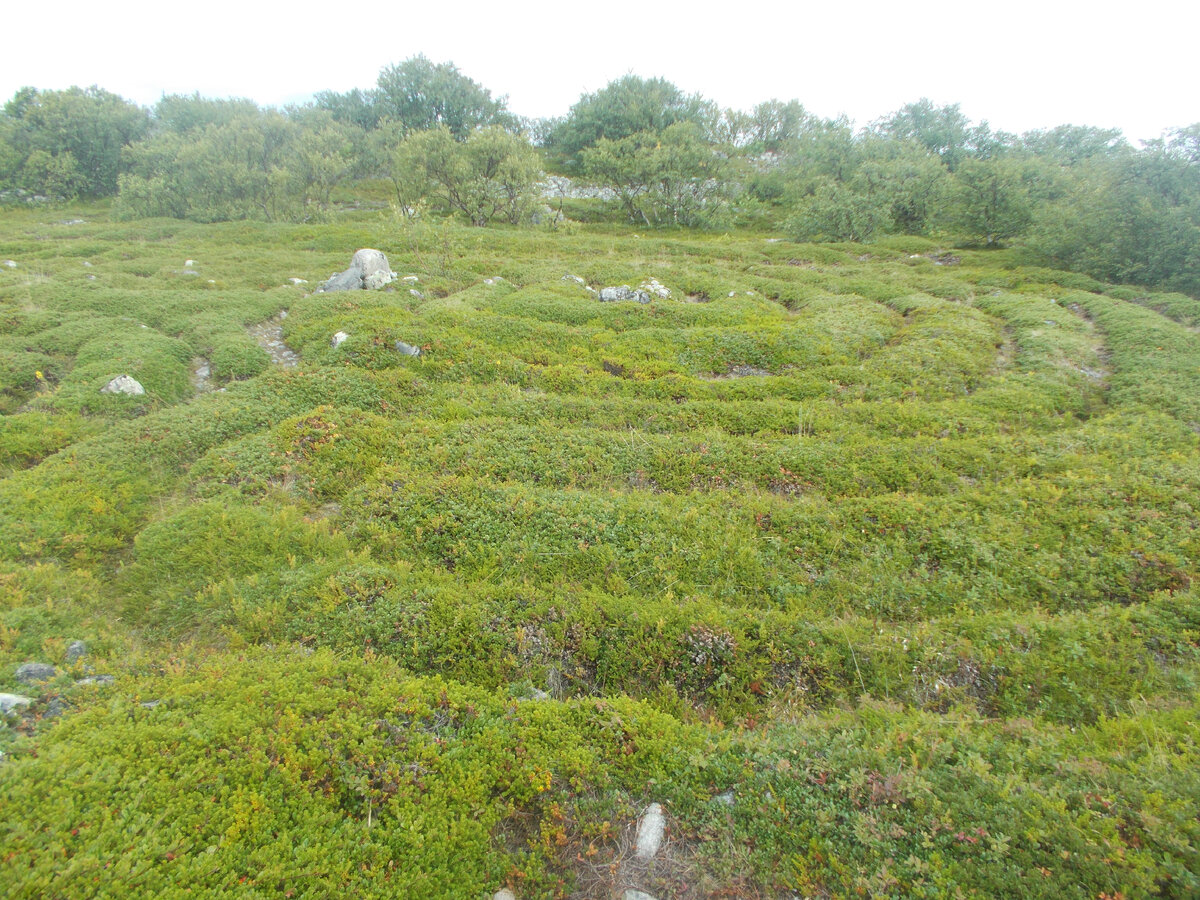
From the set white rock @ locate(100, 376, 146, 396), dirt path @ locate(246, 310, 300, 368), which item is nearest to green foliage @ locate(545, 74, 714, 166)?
dirt path @ locate(246, 310, 300, 368)

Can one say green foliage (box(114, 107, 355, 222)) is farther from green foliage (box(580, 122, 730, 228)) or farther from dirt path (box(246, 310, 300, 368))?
dirt path (box(246, 310, 300, 368))

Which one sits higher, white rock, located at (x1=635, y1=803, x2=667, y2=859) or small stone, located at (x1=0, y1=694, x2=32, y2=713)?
small stone, located at (x1=0, y1=694, x2=32, y2=713)

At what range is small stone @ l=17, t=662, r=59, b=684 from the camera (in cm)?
694

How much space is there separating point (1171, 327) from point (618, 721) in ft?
96.7

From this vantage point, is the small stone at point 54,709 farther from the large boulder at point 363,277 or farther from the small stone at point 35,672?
the large boulder at point 363,277

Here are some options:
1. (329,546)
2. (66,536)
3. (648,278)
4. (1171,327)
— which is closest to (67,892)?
(329,546)

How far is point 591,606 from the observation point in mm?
9289

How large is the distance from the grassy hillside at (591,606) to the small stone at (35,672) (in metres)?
0.19

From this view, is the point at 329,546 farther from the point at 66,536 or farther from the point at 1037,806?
the point at 1037,806

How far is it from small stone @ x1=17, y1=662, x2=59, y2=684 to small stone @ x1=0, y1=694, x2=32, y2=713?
2.19ft

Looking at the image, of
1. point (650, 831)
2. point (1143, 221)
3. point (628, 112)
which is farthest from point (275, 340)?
point (628, 112)

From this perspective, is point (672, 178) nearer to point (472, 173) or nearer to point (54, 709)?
point (472, 173)

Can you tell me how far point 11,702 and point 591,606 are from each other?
23.9 feet

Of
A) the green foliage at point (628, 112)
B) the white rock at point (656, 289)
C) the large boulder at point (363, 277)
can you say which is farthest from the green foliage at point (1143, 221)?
the green foliage at point (628, 112)
